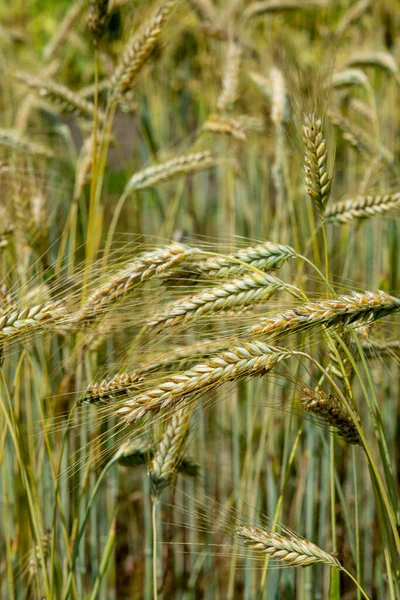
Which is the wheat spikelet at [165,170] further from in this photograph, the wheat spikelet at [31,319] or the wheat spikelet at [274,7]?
the wheat spikelet at [274,7]

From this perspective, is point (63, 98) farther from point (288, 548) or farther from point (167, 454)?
point (288, 548)

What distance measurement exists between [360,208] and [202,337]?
49 cm

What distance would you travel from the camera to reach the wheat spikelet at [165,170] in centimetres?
143

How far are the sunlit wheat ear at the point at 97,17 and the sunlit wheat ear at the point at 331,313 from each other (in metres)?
0.68

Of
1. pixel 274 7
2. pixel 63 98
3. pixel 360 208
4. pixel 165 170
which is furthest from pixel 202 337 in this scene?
pixel 274 7

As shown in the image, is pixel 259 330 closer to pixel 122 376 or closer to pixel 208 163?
pixel 122 376

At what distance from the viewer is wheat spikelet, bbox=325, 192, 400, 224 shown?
1.15 m

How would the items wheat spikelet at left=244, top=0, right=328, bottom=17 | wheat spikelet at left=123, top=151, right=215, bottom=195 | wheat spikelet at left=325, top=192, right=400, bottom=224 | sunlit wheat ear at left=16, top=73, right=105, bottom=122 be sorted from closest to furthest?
wheat spikelet at left=325, top=192, right=400, bottom=224 → wheat spikelet at left=123, top=151, right=215, bottom=195 → sunlit wheat ear at left=16, top=73, right=105, bottom=122 → wheat spikelet at left=244, top=0, right=328, bottom=17

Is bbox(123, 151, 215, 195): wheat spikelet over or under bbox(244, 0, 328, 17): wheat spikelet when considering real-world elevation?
under

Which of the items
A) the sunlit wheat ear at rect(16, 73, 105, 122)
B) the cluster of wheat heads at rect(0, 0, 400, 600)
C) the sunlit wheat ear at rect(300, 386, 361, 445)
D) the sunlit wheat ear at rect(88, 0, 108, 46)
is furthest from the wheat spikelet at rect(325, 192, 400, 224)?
the sunlit wheat ear at rect(16, 73, 105, 122)

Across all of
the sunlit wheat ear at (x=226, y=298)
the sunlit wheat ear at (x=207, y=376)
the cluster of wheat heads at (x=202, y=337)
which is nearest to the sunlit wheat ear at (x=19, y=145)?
the cluster of wheat heads at (x=202, y=337)

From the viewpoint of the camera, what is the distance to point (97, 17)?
1.22 metres

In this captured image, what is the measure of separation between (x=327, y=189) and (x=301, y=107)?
178mm

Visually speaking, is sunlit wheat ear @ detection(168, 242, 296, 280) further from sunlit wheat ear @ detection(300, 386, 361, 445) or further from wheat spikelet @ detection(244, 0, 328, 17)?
wheat spikelet @ detection(244, 0, 328, 17)
